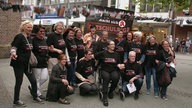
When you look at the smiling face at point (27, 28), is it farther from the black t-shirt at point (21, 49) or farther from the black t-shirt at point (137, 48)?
the black t-shirt at point (137, 48)

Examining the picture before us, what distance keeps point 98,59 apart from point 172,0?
21.7 ft

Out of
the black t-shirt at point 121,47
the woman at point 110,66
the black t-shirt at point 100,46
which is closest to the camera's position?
the woman at point 110,66

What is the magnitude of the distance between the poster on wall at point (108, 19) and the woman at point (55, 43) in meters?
4.57

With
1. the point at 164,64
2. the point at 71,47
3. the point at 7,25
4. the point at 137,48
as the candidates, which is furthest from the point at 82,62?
the point at 7,25

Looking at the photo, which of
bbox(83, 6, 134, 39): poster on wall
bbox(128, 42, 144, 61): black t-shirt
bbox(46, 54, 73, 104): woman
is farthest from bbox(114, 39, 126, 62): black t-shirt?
bbox(83, 6, 134, 39): poster on wall

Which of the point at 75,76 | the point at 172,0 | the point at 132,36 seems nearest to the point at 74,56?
the point at 75,76

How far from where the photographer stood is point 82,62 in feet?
26.9

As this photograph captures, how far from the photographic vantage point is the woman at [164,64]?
332 inches

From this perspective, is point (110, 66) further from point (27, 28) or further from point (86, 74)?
point (27, 28)

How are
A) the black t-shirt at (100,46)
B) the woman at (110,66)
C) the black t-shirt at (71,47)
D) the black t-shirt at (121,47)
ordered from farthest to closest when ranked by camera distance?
the black t-shirt at (121,47) → the black t-shirt at (100,46) → the black t-shirt at (71,47) → the woman at (110,66)

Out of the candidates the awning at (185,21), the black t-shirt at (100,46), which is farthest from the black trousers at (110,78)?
the awning at (185,21)

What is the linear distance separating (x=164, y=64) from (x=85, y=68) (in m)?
2.18

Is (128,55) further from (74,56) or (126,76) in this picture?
(74,56)

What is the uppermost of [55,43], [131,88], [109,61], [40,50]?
[55,43]
